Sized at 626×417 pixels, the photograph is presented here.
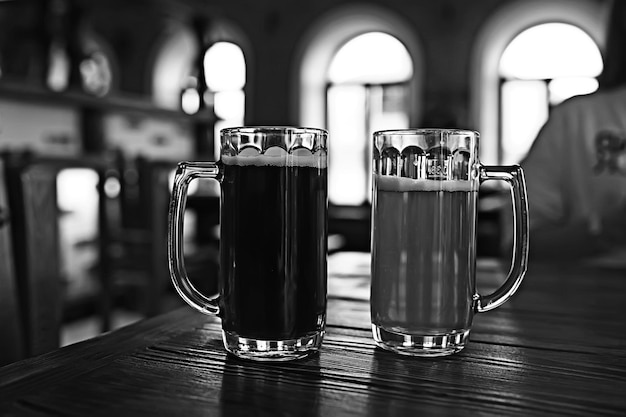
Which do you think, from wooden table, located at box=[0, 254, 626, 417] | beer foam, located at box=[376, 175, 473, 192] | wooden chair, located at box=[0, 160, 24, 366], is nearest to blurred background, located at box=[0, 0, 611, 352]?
wooden chair, located at box=[0, 160, 24, 366]

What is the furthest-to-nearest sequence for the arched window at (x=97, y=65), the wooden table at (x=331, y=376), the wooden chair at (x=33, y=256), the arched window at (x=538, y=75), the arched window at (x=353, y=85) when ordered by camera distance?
the arched window at (x=97, y=65)
the arched window at (x=353, y=85)
the arched window at (x=538, y=75)
the wooden chair at (x=33, y=256)
the wooden table at (x=331, y=376)

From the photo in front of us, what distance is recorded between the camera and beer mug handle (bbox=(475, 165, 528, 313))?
64 centimetres

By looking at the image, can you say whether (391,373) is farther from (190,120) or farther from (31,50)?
(31,50)

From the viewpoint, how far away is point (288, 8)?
7328 mm

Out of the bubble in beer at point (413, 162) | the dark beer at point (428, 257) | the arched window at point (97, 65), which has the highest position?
the arched window at point (97, 65)

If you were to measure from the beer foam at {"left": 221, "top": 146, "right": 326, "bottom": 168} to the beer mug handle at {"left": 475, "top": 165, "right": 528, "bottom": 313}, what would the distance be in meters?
0.18

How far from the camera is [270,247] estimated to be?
0.60 metres

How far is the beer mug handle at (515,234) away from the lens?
0.64 meters

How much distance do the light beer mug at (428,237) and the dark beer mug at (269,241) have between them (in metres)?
0.07

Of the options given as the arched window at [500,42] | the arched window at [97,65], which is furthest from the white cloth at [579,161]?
the arched window at [97,65]

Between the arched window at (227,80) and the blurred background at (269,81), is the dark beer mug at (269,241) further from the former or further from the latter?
the arched window at (227,80)

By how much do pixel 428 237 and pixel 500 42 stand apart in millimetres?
6465

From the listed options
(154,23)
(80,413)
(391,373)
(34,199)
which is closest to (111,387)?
(80,413)

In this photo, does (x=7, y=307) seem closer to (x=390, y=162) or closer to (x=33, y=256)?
(x=33, y=256)
